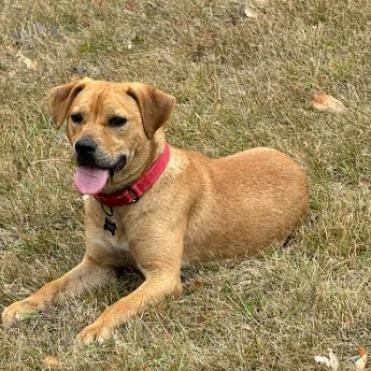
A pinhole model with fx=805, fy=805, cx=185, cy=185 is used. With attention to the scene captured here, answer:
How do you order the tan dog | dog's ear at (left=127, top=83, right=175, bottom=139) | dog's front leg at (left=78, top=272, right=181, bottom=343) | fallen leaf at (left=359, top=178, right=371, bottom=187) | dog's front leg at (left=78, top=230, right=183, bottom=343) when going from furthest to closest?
1. fallen leaf at (left=359, top=178, right=371, bottom=187)
2. dog's ear at (left=127, top=83, right=175, bottom=139)
3. the tan dog
4. dog's front leg at (left=78, top=230, right=183, bottom=343)
5. dog's front leg at (left=78, top=272, right=181, bottom=343)

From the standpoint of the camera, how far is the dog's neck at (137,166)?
4773 mm

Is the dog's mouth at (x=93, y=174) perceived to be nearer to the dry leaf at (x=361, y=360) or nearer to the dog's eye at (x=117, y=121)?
the dog's eye at (x=117, y=121)

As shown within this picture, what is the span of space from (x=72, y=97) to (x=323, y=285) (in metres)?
1.88

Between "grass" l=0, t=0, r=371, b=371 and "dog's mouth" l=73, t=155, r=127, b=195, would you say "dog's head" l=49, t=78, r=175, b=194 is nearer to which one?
"dog's mouth" l=73, t=155, r=127, b=195

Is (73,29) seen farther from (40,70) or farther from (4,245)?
(4,245)

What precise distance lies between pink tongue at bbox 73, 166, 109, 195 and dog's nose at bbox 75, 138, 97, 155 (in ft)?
0.43

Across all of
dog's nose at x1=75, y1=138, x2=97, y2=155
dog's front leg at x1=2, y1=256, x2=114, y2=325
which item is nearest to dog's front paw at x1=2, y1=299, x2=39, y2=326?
dog's front leg at x1=2, y1=256, x2=114, y2=325

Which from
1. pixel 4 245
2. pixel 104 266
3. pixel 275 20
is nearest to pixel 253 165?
pixel 104 266

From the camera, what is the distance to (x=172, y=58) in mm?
7762

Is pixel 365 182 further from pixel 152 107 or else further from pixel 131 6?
pixel 131 6

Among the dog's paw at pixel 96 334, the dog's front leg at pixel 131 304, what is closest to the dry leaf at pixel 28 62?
the dog's front leg at pixel 131 304

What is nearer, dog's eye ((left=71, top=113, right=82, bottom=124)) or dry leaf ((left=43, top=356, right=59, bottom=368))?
dry leaf ((left=43, top=356, right=59, bottom=368))

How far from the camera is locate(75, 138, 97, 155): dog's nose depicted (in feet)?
14.8

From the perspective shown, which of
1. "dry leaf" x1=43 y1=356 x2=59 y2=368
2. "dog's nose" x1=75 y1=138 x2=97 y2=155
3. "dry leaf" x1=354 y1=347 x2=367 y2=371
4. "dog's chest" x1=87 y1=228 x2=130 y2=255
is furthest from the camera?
"dog's chest" x1=87 y1=228 x2=130 y2=255
